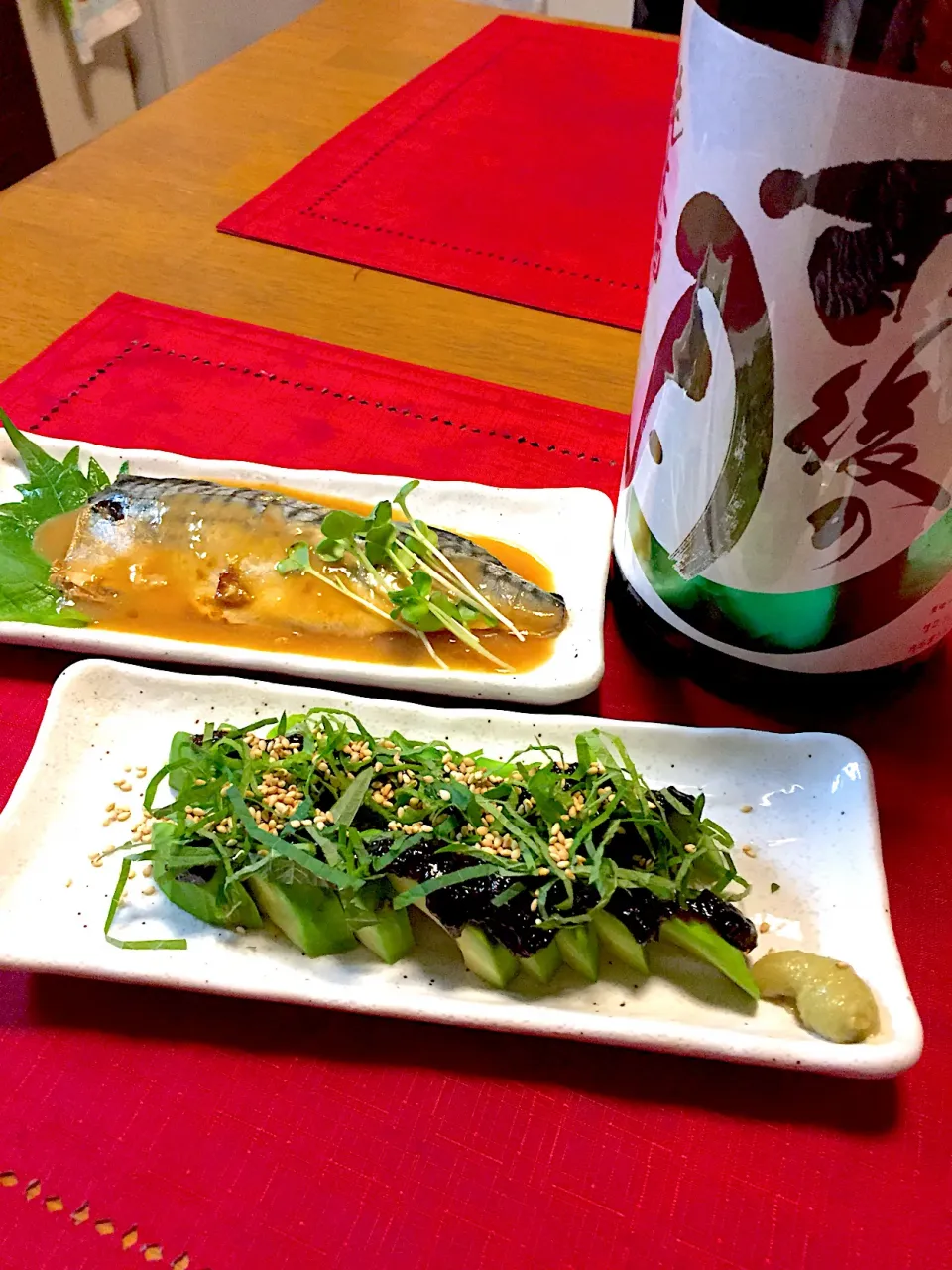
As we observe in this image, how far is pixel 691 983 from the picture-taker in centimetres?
73

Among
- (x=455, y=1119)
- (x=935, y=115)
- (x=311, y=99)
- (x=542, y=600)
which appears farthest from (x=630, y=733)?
(x=311, y=99)

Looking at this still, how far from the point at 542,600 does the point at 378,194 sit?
1.00m

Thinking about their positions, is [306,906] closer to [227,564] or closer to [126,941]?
[126,941]

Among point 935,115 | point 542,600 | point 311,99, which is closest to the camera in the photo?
point 935,115

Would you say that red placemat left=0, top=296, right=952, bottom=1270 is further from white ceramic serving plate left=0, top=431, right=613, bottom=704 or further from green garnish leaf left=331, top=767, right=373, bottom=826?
white ceramic serving plate left=0, top=431, right=613, bottom=704

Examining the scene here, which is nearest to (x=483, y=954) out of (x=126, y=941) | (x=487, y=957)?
(x=487, y=957)

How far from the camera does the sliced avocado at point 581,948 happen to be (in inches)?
27.8

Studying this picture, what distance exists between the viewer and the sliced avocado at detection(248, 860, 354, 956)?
2.37 feet

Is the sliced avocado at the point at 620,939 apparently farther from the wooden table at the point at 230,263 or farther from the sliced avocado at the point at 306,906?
the wooden table at the point at 230,263

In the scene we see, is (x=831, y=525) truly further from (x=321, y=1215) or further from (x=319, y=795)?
(x=321, y=1215)

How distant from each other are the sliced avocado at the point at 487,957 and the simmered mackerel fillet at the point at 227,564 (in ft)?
1.31

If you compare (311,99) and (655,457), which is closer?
(655,457)

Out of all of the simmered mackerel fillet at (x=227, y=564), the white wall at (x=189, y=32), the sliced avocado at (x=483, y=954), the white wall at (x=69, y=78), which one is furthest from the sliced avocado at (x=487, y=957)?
the white wall at (x=189, y=32)

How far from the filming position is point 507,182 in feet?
5.79
